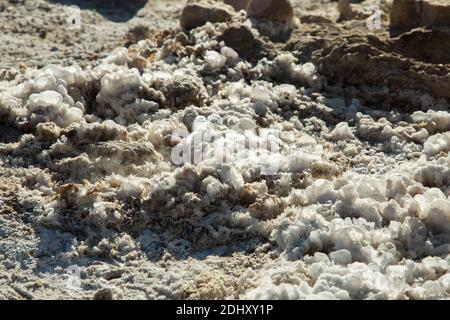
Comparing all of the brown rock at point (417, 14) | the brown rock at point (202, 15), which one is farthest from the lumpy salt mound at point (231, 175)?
the brown rock at point (417, 14)

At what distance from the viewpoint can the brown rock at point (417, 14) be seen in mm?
5117

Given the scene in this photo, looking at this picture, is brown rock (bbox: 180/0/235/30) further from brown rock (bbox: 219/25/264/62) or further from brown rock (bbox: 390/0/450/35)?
brown rock (bbox: 390/0/450/35)

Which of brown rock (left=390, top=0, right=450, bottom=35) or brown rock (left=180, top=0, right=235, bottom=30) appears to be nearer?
brown rock (left=390, top=0, right=450, bottom=35)

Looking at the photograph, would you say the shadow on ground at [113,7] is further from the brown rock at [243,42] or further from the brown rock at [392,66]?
the brown rock at [392,66]

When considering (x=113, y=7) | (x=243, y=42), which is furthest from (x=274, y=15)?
(x=113, y=7)

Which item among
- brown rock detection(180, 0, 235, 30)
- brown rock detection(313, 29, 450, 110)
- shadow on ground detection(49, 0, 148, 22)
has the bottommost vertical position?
brown rock detection(313, 29, 450, 110)

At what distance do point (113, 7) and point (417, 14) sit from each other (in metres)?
2.81

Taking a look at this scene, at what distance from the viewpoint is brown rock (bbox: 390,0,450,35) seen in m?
5.12

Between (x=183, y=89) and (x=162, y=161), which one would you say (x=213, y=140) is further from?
(x=183, y=89)

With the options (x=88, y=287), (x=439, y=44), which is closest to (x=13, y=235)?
(x=88, y=287)

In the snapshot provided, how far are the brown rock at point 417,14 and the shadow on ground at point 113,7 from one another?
94.2 inches

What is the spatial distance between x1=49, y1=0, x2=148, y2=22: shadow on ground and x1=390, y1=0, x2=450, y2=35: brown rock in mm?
2391

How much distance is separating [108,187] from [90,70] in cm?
122

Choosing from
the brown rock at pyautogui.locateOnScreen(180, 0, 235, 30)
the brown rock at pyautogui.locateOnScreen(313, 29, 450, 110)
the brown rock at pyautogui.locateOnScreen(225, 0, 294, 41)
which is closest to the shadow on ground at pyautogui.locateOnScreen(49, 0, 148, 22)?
the brown rock at pyautogui.locateOnScreen(180, 0, 235, 30)
